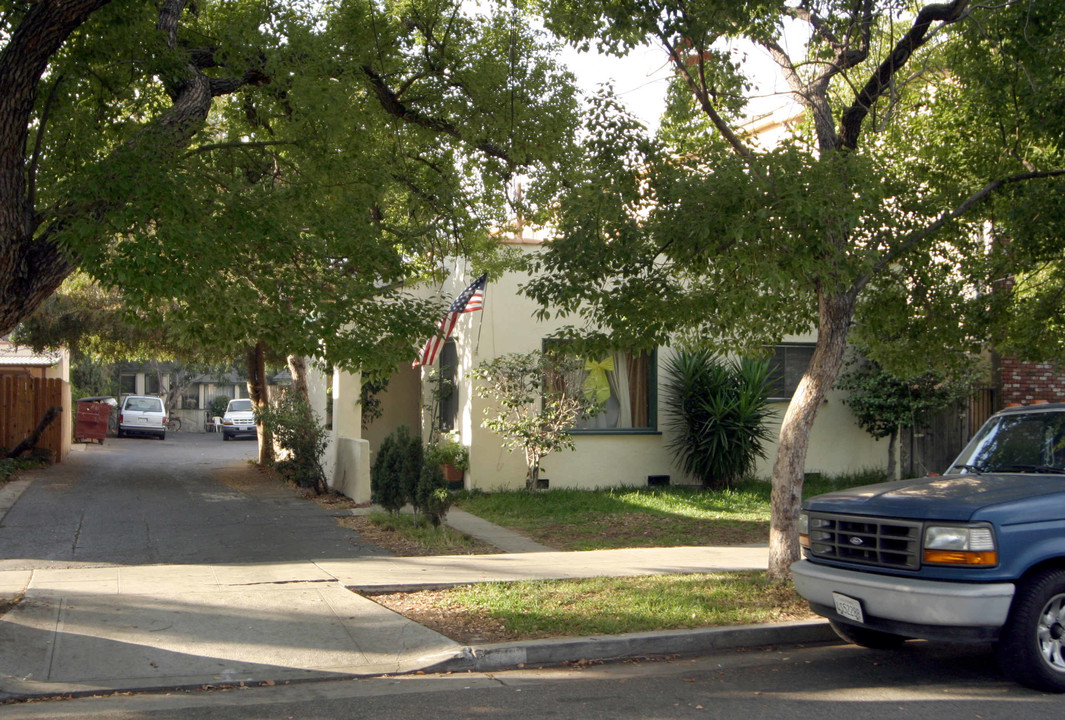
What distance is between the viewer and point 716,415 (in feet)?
52.1

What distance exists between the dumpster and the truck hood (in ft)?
101

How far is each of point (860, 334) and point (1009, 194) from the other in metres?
2.03

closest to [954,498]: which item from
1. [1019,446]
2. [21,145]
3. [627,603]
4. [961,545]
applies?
[961,545]

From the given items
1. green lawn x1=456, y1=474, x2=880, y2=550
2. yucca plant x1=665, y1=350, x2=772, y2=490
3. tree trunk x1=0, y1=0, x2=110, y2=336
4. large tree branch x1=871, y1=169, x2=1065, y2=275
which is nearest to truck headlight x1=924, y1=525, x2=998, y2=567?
large tree branch x1=871, y1=169, x2=1065, y2=275

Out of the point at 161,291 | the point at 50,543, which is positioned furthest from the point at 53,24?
the point at 50,543

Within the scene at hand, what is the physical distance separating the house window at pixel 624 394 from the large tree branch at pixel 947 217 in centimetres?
782

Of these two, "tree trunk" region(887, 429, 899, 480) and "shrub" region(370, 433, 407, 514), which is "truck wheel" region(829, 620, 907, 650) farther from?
"tree trunk" region(887, 429, 899, 480)

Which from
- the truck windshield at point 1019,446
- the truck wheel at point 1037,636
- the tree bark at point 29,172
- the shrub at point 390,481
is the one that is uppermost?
the tree bark at point 29,172

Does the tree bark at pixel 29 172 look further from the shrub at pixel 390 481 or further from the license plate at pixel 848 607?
the license plate at pixel 848 607

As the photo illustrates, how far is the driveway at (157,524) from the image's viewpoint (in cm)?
1080

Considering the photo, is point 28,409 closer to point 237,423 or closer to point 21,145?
point 21,145

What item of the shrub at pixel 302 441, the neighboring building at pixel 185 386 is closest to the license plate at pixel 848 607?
the shrub at pixel 302 441

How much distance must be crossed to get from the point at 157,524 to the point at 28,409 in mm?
10633

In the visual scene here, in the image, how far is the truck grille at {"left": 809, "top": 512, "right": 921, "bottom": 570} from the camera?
6082 mm
